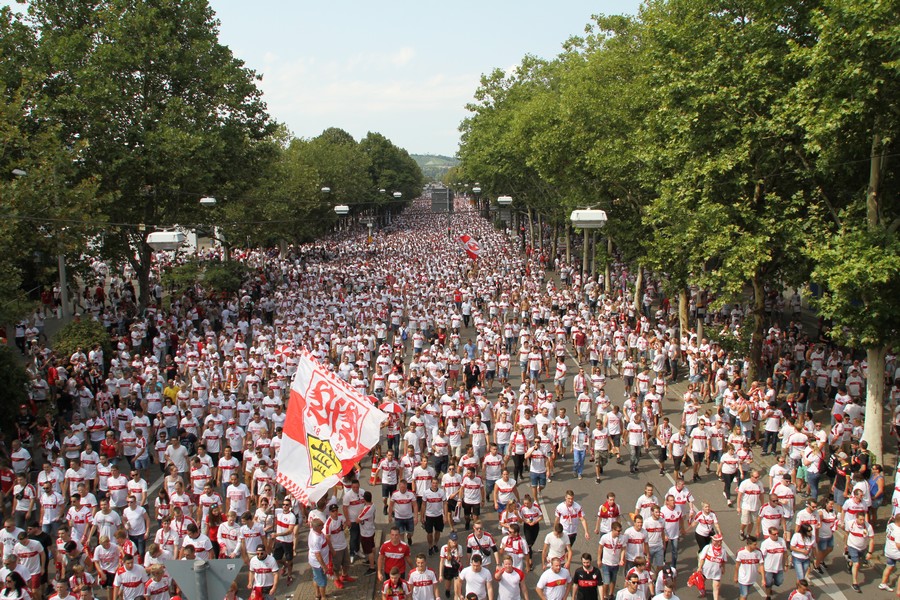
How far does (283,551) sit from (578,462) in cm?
623

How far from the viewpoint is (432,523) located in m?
12.0

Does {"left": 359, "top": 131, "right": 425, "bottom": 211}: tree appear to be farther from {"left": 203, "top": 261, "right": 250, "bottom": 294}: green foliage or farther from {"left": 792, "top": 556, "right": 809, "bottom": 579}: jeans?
{"left": 792, "top": 556, "right": 809, "bottom": 579}: jeans

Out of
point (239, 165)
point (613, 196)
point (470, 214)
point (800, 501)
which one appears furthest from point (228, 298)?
point (470, 214)

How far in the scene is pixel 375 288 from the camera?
35781 millimetres

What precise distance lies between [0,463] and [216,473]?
4001 millimetres

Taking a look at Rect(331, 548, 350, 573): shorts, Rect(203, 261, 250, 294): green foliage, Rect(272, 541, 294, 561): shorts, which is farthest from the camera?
Rect(203, 261, 250, 294): green foliage

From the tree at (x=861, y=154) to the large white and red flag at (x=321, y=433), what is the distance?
29.0ft

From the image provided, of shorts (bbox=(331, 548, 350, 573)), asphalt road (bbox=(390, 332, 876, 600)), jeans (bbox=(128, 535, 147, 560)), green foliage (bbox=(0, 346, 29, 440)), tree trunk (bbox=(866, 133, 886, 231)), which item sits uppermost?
tree trunk (bbox=(866, 133, 886, 231))

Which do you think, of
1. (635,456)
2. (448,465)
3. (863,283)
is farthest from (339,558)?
(863,283)

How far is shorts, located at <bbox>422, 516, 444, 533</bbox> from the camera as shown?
12.0 m

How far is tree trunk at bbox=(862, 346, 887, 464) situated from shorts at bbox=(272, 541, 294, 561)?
11.3 metres

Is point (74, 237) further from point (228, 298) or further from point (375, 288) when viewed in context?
point (375, 288)

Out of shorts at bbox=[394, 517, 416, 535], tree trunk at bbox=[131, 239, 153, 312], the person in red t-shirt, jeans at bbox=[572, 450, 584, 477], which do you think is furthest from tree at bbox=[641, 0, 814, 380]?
tree trunk at bbox=[131, 239, 153, 312]

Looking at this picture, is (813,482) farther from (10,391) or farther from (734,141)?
(10,391)
